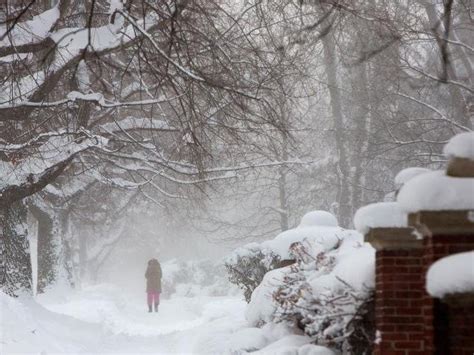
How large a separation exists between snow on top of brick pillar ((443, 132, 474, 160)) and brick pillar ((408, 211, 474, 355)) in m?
0.41

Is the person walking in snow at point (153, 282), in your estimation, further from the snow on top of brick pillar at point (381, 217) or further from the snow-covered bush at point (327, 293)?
the snow on top of brick pillar at point (381, 217)

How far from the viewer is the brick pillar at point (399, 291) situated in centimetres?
584

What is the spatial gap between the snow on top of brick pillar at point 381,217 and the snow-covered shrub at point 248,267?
815 centimetres

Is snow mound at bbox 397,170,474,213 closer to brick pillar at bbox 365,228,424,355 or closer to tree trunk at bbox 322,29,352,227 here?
brick pillar at bbox 365,228,424,355

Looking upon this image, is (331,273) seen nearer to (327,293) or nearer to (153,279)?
(327,293)

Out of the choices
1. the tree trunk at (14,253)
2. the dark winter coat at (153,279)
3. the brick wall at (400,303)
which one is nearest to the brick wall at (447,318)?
the brick wall at (400,303)

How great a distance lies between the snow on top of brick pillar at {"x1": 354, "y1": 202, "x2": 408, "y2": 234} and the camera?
6020 millimetres

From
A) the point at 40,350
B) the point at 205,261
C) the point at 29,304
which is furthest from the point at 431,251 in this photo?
the point at 205,261

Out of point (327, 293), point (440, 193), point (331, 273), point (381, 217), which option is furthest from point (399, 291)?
point (331, 273)

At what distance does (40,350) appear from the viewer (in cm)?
1024

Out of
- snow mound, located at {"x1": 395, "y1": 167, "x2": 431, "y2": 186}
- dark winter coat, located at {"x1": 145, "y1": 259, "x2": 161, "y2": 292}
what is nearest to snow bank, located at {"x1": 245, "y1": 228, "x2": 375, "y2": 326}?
snow mound, located at {"x1": 395, "y1": 167, "x2": 431, "y2": 186}

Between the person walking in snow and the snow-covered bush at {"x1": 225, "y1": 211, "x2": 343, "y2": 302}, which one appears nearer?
the snow-covered bush at {"x1": 225, "y1": 211, "x2": 343, "y2": 302}

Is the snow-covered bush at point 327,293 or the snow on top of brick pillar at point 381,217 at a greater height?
the snow on top of brick pillar at point 381,217

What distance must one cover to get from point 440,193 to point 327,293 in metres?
3.12
